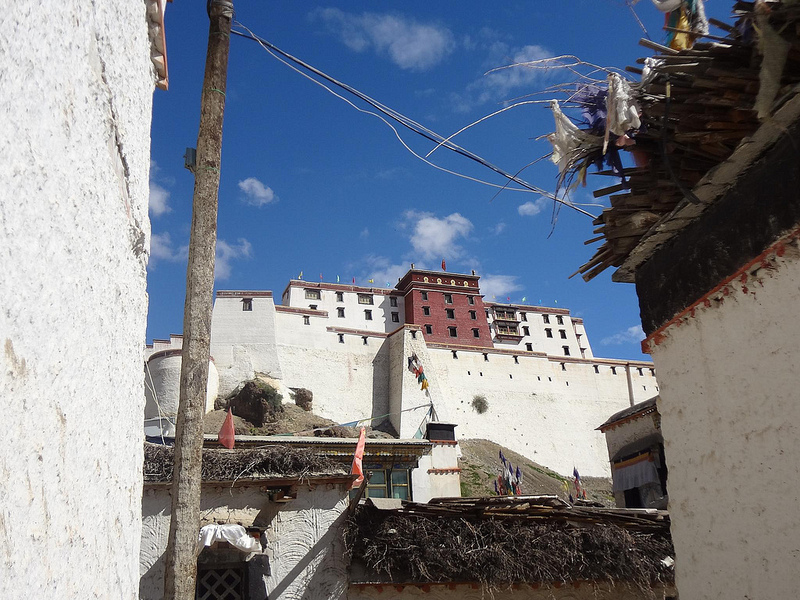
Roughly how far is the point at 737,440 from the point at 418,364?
1333 inches

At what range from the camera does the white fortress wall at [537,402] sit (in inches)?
1578

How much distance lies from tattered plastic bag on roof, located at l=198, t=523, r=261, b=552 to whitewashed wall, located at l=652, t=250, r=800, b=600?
4.33m

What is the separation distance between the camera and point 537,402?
4209 cm

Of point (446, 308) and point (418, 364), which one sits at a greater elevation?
point (446, 308)

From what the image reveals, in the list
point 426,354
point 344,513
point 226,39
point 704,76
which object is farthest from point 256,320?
point 704,76

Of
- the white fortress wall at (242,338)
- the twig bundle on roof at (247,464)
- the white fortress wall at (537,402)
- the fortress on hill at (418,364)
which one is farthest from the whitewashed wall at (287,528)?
the white fortress wall at (537,402)

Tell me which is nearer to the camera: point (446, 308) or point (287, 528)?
point (287, 528)

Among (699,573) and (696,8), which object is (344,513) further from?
(696,8)

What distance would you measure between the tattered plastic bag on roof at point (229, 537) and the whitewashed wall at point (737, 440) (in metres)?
4.33

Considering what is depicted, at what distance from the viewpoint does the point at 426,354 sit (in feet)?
130

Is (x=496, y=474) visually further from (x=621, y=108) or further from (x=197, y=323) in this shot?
(x=621, y=108)

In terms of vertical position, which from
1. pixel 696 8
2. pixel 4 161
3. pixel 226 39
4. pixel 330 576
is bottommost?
pixel 330 576

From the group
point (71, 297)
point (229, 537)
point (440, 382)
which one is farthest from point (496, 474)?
point (71, 297)

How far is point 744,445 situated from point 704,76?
7.72ft
